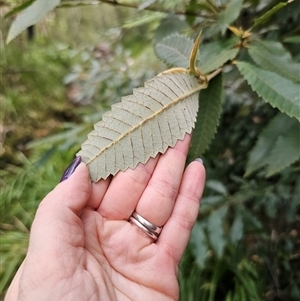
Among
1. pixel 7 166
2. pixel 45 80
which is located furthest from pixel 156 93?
pixel 45 80

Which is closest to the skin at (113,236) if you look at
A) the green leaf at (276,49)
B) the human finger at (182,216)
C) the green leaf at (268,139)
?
the human finger at (182,216)

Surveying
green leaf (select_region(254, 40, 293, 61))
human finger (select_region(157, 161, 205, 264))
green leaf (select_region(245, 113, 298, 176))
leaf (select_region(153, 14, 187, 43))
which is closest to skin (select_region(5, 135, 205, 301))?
human finger (select_region(157, 161, 205, 264))

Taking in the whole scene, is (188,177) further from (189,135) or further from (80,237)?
(80,237)

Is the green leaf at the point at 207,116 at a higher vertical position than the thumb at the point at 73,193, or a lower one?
higher

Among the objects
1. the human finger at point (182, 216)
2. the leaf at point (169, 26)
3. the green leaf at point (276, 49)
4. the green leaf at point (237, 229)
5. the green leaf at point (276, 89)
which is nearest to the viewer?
the green leaf at point (276, 89)

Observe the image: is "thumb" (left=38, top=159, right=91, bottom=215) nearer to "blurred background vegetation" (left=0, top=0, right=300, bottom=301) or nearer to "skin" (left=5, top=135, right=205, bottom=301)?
"skin" (left=5, top=135, right=205, bottom=301)

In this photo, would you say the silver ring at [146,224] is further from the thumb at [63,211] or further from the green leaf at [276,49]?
the green leaf at [276,49]

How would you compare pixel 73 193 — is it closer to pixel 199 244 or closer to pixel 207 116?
pixel 207 116

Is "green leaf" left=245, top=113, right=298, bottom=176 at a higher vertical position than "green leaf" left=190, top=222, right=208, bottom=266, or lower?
higher
